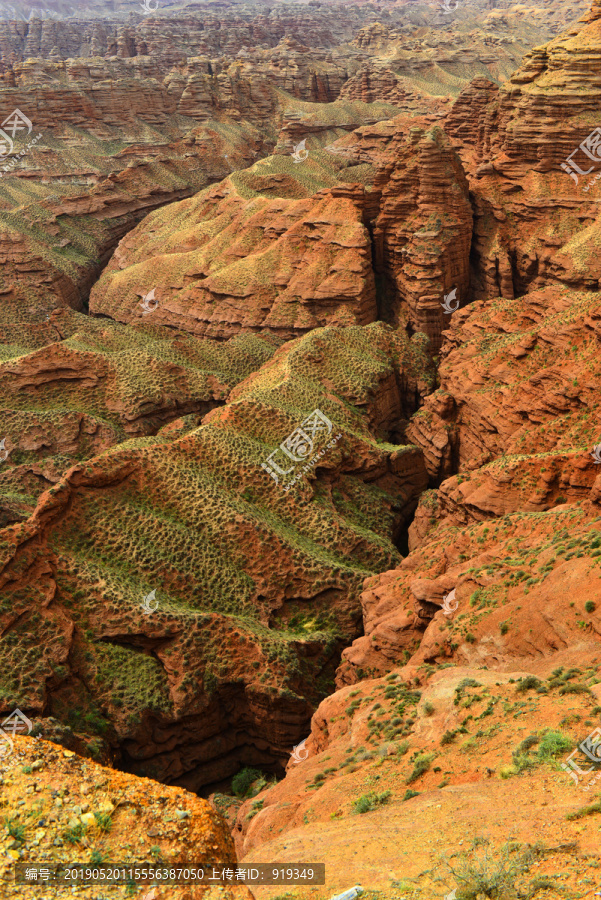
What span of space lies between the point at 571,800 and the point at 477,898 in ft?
10.7

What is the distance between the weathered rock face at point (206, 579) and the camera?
1108 inches

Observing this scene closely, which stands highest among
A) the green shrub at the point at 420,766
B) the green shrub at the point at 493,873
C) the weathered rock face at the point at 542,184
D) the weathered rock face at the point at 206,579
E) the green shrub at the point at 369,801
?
the weathered rock face at the point at 542,184

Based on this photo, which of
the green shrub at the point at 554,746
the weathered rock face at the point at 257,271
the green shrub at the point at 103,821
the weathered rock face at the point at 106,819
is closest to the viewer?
the weathered rock face at the point at 106,819

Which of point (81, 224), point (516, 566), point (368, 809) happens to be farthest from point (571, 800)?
point (81, 224)

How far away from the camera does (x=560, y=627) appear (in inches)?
779

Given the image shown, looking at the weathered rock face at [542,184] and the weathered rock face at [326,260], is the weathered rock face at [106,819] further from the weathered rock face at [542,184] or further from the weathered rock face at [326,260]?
the weathered rock face at [542,184]

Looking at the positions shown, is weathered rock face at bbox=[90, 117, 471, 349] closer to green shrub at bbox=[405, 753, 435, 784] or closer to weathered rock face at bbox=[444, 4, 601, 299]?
weathered rock face at bbox=[444, 4, 601, 299]

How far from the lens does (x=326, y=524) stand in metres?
37.9

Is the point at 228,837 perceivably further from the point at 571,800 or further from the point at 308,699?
the point at 308,699

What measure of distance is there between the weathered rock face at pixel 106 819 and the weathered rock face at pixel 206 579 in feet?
48.1

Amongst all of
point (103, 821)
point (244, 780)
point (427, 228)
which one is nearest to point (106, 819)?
point (103, 821)

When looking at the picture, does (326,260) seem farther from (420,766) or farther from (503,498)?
(420,766)

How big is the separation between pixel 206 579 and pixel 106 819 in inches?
875

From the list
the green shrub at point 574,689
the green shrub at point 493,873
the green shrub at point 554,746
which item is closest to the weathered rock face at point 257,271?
the green shrub at point 574,689
